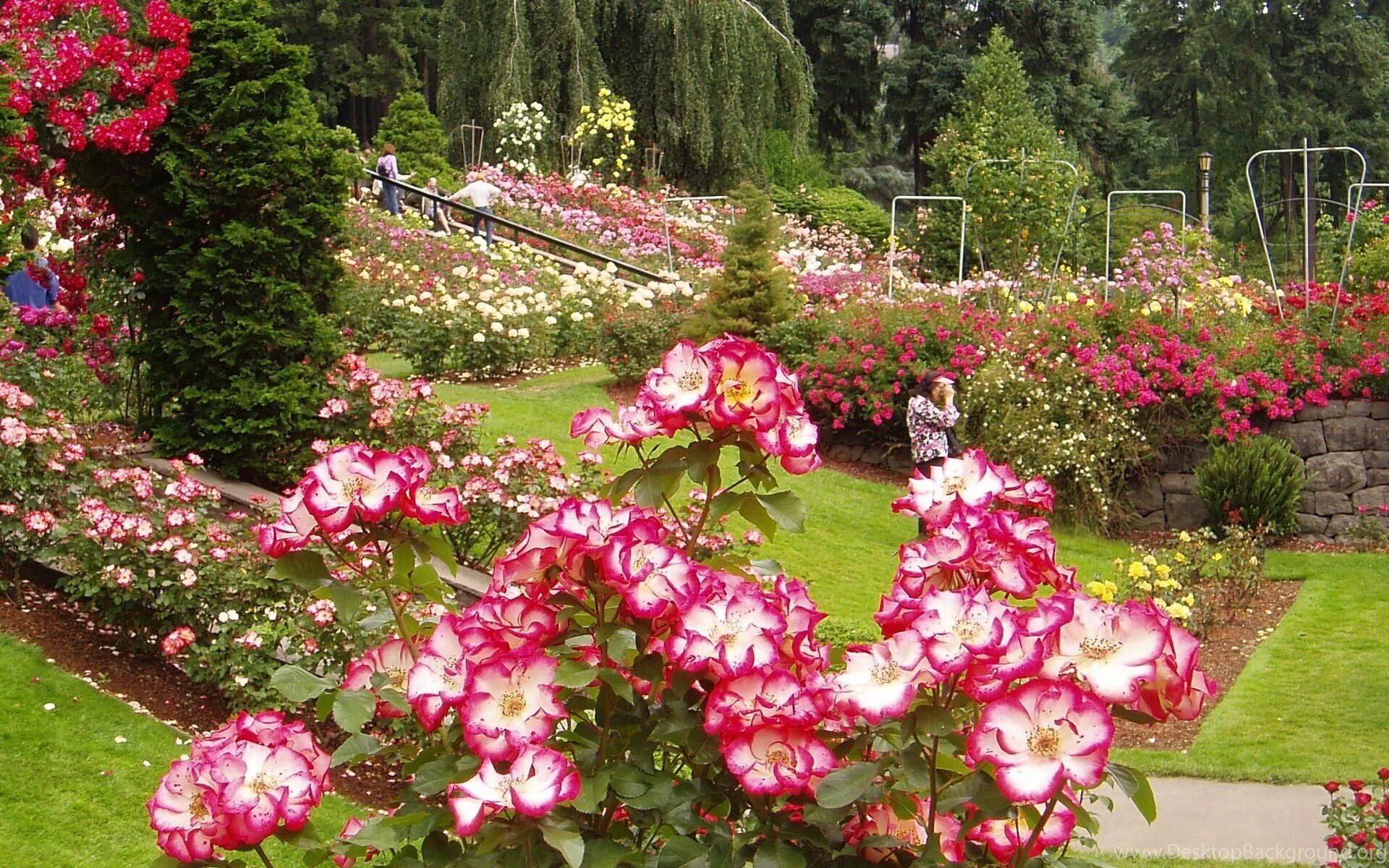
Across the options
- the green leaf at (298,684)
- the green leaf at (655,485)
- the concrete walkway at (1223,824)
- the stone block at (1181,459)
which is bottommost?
the stone block at (1181,459)

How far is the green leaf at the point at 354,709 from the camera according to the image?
5.27 ft

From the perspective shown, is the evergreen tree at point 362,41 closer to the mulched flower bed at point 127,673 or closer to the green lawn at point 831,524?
the green lawn at point 831,524

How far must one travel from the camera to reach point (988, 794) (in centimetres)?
138

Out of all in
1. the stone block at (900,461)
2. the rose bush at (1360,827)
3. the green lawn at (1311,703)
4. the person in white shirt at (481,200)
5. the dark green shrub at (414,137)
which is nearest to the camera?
the rose bush at (1360,827)

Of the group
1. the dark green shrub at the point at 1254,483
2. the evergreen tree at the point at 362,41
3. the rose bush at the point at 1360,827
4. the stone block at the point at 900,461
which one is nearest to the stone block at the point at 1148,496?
the dark green shrub at the point at 1254,483

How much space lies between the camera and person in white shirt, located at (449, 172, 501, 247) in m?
18.8

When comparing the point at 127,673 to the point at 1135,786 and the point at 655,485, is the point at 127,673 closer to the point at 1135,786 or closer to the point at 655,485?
the point at 655,485

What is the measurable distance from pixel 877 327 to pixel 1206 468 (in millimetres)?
2882

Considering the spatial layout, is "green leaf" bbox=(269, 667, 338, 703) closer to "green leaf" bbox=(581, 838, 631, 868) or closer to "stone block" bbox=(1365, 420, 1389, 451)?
"green leaf" bbox=(581, 838, 631, 868)

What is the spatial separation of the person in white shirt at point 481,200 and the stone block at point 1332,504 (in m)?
11.0

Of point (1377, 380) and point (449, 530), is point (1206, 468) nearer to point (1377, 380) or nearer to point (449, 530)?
point (1377, 380)

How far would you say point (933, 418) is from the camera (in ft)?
29.3

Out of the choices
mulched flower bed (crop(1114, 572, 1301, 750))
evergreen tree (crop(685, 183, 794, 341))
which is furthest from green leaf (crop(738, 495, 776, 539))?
evergreen tree (crop(685, 183, 794, 341))

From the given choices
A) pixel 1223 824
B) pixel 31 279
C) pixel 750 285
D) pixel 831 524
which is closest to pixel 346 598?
pixel 1223 824
